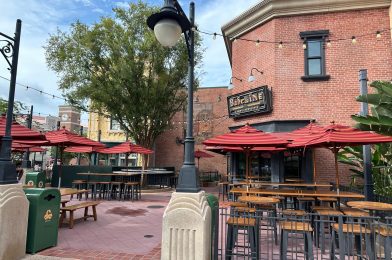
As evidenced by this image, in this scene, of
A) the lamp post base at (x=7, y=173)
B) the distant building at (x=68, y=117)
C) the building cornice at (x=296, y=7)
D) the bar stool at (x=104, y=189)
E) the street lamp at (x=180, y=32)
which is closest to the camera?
the street lamp at (x=180, y=32)

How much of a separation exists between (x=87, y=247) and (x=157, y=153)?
20035 millimetres

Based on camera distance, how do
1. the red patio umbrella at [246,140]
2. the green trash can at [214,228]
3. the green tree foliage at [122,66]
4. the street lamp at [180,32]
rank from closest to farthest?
the street lamp at [180,32] → the green trash can at [214,228] → the red patio umbrella at [246,140] → the green tree foliage at [122,66]

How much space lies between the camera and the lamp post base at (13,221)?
521cm

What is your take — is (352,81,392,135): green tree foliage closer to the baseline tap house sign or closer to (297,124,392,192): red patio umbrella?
(297,124,392,192): red patio umbrella

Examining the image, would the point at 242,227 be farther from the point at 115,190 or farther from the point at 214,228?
the point at 115,190

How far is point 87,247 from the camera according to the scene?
6.30m

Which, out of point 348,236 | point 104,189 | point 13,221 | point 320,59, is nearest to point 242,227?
point 348,236

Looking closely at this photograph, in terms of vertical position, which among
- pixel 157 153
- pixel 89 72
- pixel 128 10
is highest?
pixel 128 10

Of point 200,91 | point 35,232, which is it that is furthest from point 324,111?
point 200,91

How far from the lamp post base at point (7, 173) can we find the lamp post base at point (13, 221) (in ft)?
0.40

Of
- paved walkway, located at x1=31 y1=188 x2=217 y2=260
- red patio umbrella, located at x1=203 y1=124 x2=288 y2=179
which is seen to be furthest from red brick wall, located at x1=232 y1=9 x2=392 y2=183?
paved walkway, located at x1=31 y1=188 x2=217 y2=260

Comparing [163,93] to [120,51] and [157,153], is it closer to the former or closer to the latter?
[120,51]

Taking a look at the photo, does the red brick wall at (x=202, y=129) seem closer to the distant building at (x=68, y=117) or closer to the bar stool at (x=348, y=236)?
the bar stool at (x=348, y=236)

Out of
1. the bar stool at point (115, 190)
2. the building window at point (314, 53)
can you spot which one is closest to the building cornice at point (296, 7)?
the building window at point (314, 53)
